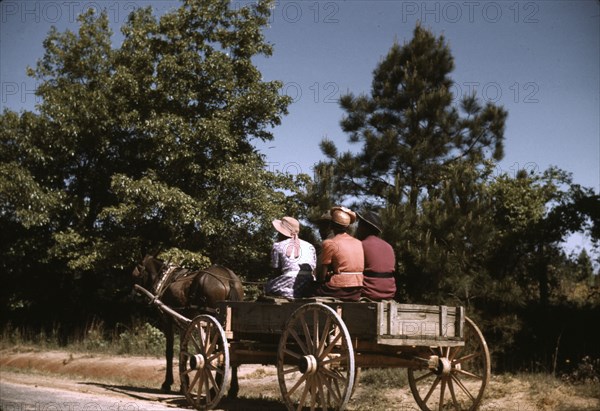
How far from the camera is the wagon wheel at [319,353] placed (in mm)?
7117

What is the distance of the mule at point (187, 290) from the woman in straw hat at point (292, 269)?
2.41 m

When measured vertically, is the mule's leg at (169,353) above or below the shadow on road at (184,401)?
above

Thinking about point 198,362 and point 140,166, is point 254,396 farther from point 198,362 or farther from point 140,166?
point 140,166

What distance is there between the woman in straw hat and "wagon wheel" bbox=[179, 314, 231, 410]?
35.1 inches

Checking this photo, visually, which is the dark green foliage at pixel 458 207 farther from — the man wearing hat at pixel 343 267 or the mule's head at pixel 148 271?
the man wearing hat at pixel 343 267

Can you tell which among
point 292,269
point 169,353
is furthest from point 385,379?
point 292,269

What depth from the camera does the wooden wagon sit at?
7.25 m

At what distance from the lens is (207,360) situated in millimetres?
9156

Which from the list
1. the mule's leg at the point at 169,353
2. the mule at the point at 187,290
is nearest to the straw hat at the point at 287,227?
the mule at the point at 187,290

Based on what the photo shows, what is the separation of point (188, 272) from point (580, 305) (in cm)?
1132

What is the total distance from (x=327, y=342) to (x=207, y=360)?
2270 millimetres

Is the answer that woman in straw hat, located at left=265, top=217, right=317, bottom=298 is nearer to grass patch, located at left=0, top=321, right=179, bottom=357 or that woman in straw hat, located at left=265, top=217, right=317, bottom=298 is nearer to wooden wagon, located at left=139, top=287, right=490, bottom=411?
wooden wagon, located at left=139, top=287, right=490, bottom=411

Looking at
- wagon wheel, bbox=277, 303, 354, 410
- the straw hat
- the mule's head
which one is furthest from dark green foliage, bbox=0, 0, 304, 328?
wagon wheel, bbox=277, 303, 354, 410

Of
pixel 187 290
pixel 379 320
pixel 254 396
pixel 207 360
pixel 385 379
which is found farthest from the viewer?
→ pixel 187 290
